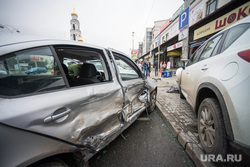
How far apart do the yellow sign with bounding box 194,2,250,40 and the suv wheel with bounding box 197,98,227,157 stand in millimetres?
6606

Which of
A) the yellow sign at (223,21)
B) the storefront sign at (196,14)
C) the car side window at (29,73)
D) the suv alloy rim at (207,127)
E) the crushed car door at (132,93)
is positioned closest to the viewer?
the car side window at (29,73)

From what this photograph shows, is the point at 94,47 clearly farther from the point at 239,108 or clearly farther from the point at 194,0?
the point at 194,0

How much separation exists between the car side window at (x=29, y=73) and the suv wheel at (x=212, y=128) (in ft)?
6.31

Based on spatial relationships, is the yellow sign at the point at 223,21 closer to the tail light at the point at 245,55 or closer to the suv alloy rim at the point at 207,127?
the tail light at the point at 245,55

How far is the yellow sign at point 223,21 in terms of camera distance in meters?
4.66

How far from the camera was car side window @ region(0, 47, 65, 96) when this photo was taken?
2.52ft

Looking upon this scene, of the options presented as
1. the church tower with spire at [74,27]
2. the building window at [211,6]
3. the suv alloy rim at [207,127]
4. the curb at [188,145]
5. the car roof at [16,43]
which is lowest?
the curb at [188,145]

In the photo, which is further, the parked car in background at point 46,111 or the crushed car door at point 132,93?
the crushed car door at point 132,93

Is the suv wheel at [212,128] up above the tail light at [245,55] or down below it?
below

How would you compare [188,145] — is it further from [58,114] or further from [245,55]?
[58,114]

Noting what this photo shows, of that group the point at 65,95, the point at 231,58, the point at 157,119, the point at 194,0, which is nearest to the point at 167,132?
the point at 157,119

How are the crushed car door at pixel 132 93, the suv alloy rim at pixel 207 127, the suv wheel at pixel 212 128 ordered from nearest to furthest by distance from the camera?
the suv wheel at pixel 212 128
the suv alloy rim at pixel 207 127
the crushed car door at pixel 132 93

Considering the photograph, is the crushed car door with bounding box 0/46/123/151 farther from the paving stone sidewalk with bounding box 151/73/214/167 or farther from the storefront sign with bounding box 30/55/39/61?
the paving stone sidewalk with bounding box 151/73/214/167

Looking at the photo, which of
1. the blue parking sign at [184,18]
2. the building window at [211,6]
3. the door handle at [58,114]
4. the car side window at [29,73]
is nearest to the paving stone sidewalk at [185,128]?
the door handle at [58,114]
